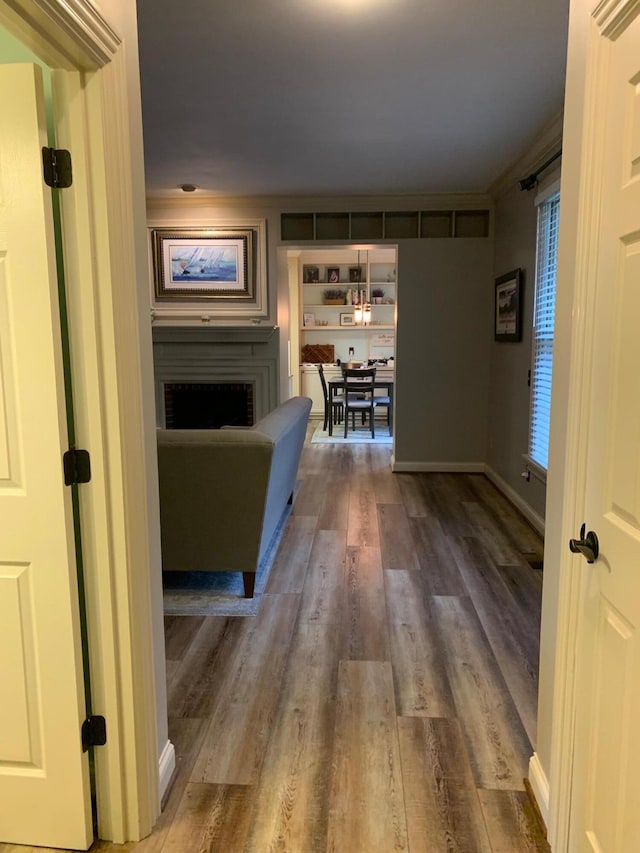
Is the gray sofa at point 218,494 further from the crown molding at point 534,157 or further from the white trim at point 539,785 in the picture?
the crown molding at point 534,157

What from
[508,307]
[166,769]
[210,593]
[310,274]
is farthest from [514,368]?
[310,274]

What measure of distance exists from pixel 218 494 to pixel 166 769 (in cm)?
134

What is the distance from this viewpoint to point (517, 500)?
4648mm

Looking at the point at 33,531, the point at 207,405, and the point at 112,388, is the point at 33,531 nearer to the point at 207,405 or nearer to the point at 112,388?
the point at 112,388

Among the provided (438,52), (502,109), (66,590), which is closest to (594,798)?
(66,590)

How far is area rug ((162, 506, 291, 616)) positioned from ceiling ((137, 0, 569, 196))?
2780mm

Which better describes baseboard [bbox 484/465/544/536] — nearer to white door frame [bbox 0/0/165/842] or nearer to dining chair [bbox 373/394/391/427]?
dining chair [bbox 373/394/391/427]

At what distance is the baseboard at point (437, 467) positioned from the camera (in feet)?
19.4

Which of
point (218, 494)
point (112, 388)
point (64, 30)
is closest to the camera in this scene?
point (64, 30)

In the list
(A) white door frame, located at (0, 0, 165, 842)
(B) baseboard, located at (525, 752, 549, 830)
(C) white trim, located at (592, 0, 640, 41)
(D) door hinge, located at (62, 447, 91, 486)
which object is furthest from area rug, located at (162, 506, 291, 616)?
(C) white trim, located at (592, 0, 640, 41)

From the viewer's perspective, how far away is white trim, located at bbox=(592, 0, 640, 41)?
1135 millimetres

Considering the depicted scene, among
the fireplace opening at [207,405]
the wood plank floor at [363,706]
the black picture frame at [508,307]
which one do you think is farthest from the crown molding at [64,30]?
the fireplace opening at [207,405]

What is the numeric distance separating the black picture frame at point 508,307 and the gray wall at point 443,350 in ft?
1.04

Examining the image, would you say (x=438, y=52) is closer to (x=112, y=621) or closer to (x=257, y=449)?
A: (x=257, y=449)
